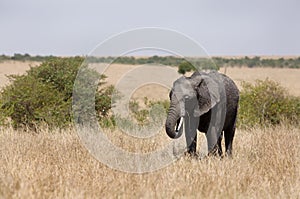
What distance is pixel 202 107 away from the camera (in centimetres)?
837

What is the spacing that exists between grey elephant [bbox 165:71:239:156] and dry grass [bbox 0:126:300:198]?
71 cm

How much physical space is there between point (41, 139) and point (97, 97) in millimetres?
6885

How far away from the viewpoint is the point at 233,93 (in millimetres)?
9445

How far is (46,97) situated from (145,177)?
9.16 meters

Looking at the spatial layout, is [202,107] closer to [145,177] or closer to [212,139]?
[212,139]

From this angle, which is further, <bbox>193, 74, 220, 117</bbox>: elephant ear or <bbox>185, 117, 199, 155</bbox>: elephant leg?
<bbox>185, 117, 199, 155</bbox>: elephant leg

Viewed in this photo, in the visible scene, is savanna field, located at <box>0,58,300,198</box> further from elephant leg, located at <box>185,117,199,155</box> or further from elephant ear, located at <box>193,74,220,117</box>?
elephant ear, located at <box>193,74,220,117</box>

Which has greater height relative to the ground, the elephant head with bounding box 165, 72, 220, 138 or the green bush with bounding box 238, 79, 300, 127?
the elephant head with bounding box 165, 72, 220, 138

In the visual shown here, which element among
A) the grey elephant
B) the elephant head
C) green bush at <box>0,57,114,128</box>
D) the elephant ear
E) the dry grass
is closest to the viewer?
the dry grass

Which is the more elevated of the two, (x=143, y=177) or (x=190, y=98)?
(x=190, y=98)

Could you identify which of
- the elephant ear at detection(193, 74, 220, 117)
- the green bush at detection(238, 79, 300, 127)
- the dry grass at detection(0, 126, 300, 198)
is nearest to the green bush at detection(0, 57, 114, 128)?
the green bush at detection(238, 79, 300, 127)

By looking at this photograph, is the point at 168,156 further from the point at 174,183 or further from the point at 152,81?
the point at 152,81

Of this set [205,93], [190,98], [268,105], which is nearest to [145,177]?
[190,98]

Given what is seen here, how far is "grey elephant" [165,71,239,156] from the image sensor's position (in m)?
7.91
